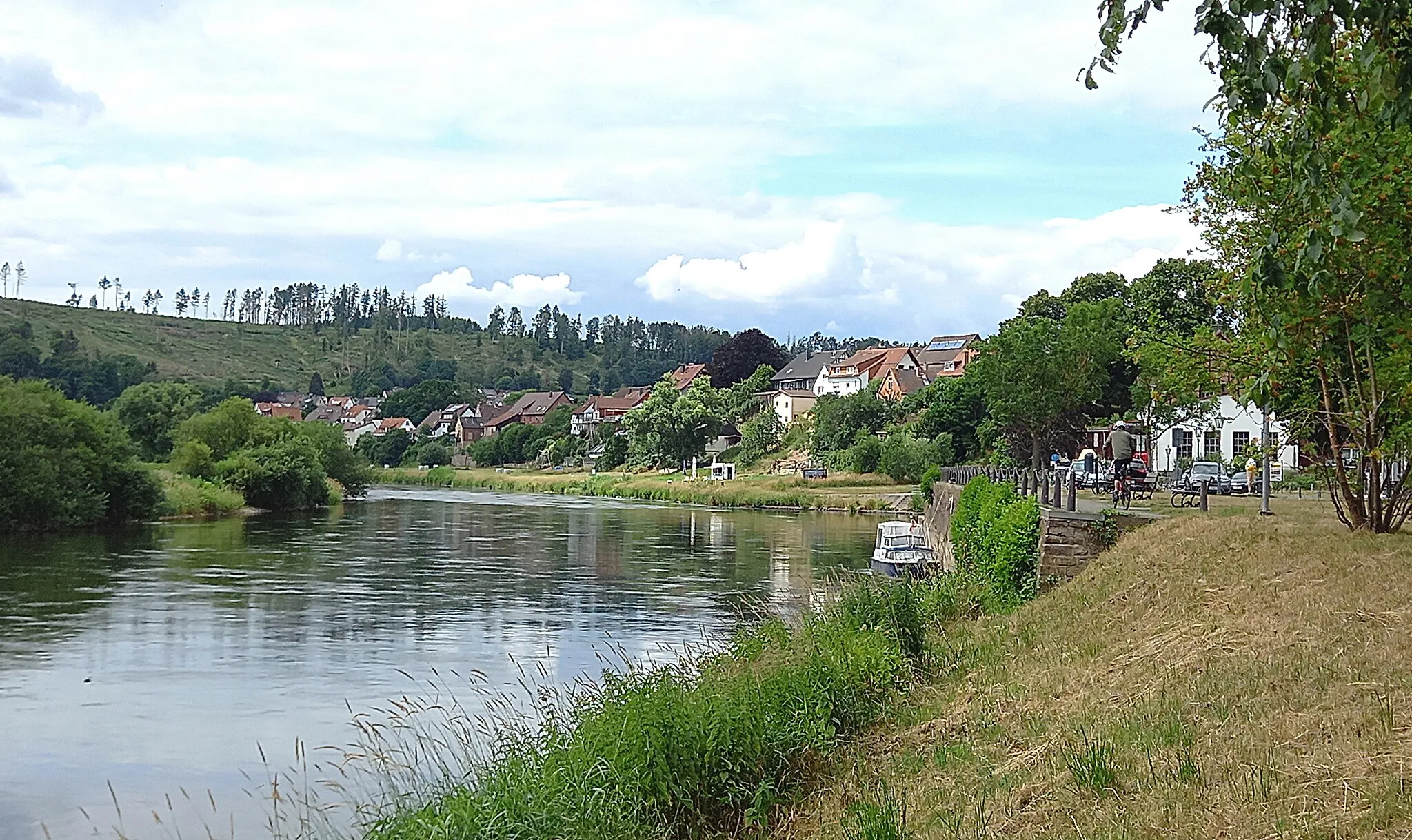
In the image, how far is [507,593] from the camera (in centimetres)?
3058

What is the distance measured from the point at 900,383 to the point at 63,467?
75.6 meters


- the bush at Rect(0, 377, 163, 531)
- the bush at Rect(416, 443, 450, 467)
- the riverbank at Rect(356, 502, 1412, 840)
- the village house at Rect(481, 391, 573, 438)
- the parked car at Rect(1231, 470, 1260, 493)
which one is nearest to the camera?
the riverbank at Rect(356, 502, 1412, 840)

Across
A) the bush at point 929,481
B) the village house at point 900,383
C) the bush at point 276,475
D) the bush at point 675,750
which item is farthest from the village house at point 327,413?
the bush at point 675,750

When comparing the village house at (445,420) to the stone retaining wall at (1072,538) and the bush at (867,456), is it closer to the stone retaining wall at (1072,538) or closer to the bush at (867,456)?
the bush at (867,456)

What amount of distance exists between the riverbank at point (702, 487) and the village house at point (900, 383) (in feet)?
66.2

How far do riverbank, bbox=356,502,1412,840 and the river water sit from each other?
3917mm

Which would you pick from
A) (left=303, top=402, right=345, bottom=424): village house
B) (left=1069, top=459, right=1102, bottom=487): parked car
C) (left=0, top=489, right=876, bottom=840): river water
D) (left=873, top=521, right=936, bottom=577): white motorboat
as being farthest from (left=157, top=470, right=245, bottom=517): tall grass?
(left=303, top=402, right=345, bottom=424): village house

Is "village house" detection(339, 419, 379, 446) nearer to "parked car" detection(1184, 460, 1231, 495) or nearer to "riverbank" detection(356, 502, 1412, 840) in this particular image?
"parked car" detection(1184, 460, 1231, 495)

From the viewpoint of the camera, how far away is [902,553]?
35438mm

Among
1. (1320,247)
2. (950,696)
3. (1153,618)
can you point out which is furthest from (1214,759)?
(1153,618)

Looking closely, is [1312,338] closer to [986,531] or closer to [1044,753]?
[1044,753]

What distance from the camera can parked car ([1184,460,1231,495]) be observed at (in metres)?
34.0

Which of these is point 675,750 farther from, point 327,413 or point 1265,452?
point 327,413

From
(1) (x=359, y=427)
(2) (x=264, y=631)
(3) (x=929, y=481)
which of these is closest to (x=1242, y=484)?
(3) (x=929, y=481)
